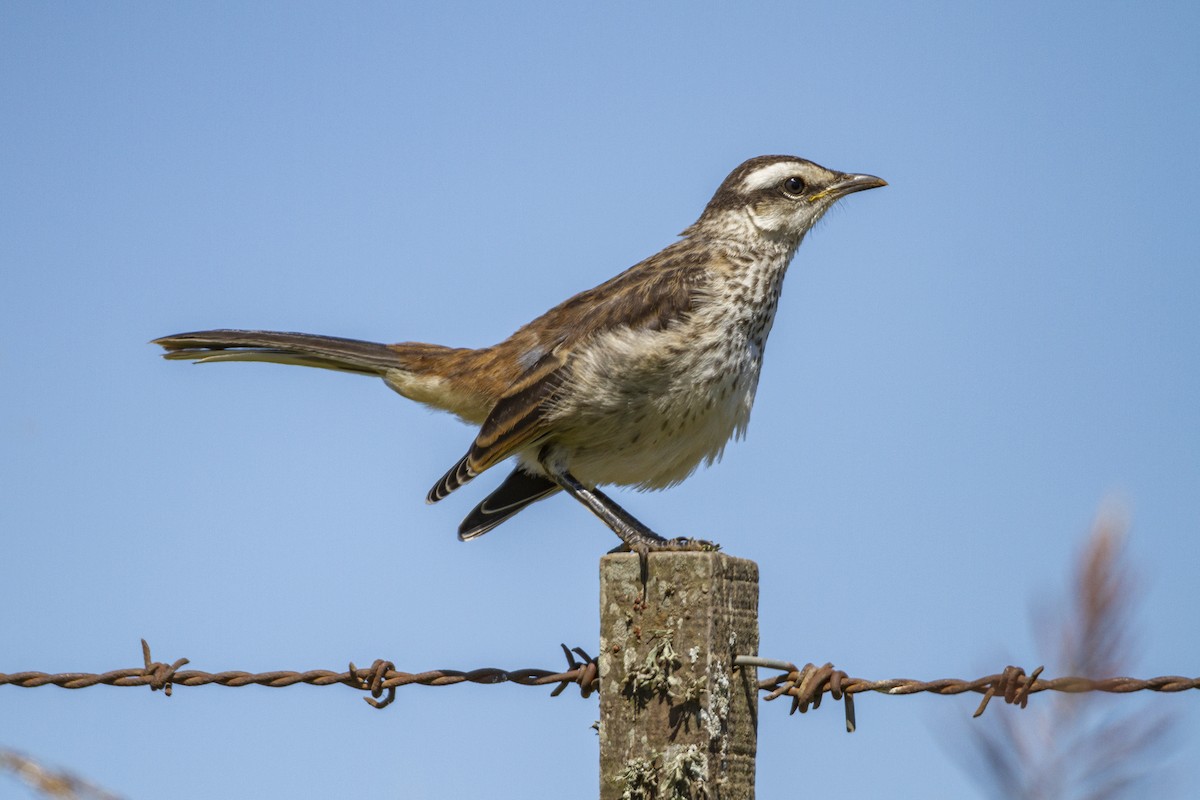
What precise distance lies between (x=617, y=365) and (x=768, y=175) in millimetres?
1751

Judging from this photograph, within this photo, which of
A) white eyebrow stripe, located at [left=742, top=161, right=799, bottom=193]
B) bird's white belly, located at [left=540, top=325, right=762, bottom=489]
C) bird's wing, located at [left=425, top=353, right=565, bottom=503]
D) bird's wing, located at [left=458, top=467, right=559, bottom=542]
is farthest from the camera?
white eyebrow stripe, located at [left=742, top=161, right=799, bottom=193]

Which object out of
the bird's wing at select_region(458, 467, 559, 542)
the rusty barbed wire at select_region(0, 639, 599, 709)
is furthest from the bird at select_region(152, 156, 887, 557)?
the rusty barbed wire at select_region(0, 639, 599, 709)

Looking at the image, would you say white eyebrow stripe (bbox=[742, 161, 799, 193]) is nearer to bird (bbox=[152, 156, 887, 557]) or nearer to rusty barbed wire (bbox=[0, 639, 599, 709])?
bird (bbox=[152, 156, 887, 557])

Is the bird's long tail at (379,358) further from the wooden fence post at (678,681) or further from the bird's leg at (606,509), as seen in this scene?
the wooden fence post at (678,681)

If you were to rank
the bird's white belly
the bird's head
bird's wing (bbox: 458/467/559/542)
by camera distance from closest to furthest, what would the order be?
the bird's white belly
bird's wing (bbox: 458/467/559/542)
the bird's head

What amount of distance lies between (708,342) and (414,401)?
1.78 meters

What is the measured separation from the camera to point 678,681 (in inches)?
121

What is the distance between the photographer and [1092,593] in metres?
1.10

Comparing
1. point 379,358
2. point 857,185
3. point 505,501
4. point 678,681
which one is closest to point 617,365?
point 505,501

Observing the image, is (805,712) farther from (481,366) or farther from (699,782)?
(481,366)

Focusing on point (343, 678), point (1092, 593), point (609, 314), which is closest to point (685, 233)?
point (609, 314)

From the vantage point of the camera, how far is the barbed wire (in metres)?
2.99

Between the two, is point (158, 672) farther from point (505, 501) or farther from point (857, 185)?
point (857, 185)

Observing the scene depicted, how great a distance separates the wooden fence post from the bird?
209 cm
